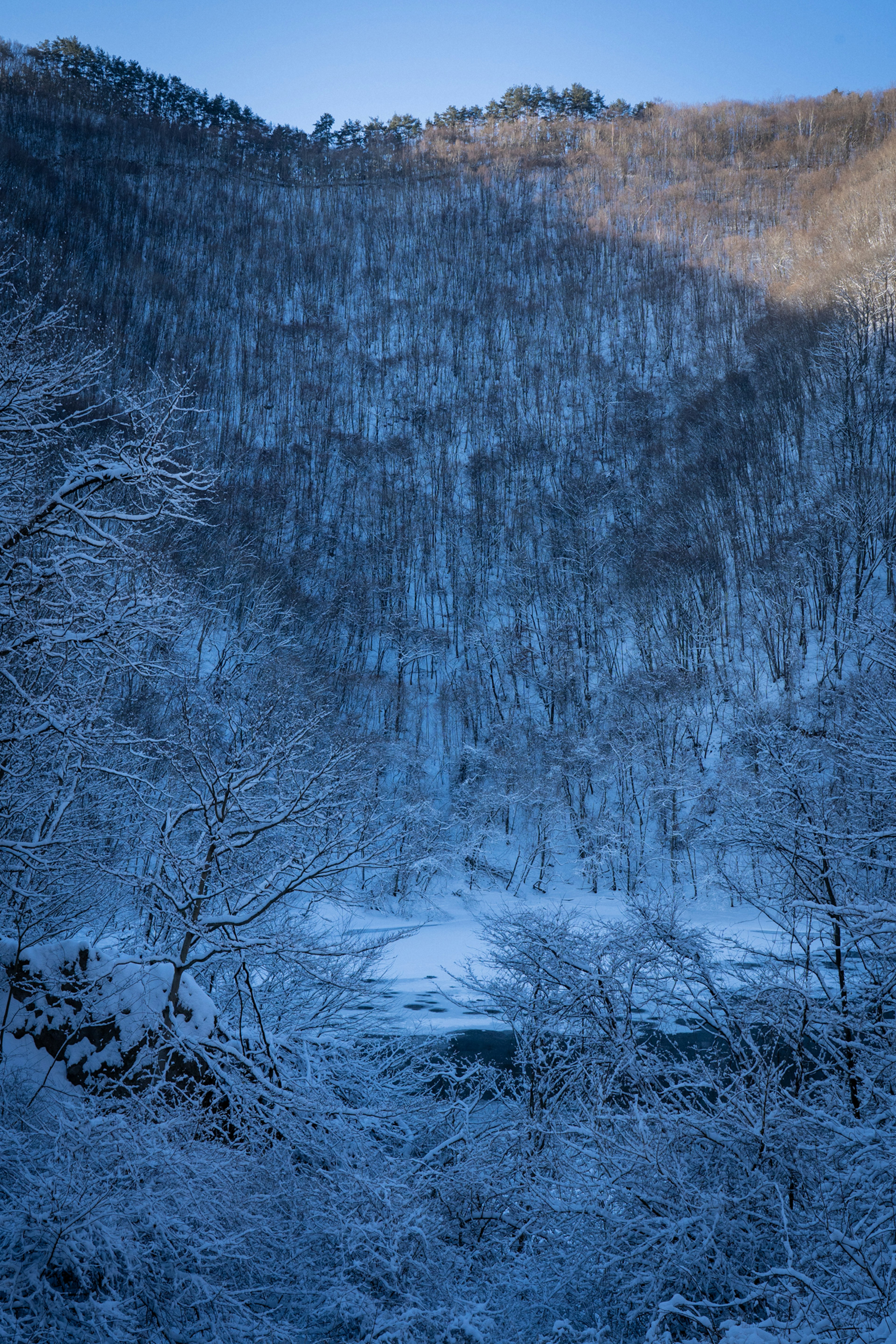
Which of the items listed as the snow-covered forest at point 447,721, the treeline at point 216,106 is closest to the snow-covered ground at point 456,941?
the snow-covered forest at point 447,721

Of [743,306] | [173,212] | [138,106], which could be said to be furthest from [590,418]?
[138,106]

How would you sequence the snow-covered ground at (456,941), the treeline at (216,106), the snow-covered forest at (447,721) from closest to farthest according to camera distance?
1. the snow-covered forest at (447,721)
2. the snow-covered ground at (456,941)
3. the treeline at (216,106)

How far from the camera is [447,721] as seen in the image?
43250 millimetres

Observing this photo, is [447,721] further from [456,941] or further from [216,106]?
[216,106]

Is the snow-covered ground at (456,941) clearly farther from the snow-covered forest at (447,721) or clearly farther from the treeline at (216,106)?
the treeline at (216,106)

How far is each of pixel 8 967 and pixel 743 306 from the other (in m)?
74.5

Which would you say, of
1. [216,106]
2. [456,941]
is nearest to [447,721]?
[456,941]

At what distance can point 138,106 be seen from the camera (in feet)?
316

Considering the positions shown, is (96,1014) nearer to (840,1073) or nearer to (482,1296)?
(482,1296)

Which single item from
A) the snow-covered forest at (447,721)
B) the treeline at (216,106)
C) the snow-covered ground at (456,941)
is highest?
the treeline at (216,106)

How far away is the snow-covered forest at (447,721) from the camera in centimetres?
570

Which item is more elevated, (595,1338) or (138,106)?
(138,106)

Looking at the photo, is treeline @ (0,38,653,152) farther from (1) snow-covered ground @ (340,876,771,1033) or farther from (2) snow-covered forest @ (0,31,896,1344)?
(1) snow-covered ground @ (340,876,771,1033)

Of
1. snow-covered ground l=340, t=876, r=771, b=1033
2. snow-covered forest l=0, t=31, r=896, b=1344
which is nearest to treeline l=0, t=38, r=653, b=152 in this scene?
snow-covered forest l=0, t=31, r=896, b=1344
